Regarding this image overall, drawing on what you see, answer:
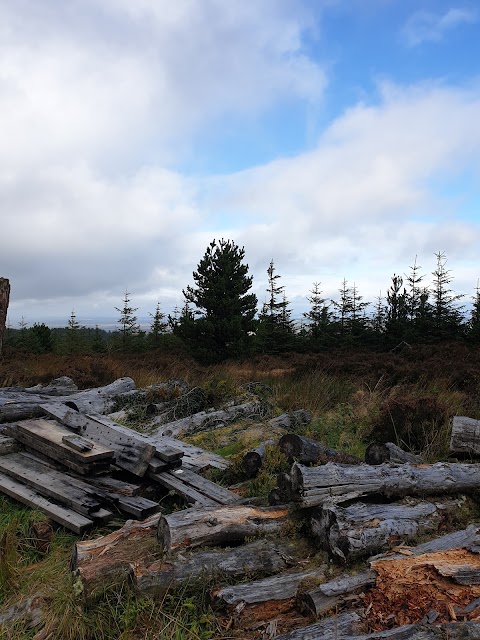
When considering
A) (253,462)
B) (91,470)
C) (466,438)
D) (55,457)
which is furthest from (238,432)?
(466,438)

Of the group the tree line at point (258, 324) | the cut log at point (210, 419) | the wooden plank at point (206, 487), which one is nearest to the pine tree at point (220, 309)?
the tree line at point (258, 324)

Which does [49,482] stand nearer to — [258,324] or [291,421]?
[291,421]

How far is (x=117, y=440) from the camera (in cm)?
572

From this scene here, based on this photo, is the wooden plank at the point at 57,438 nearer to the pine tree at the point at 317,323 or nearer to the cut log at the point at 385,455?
the cut log at the point at 385,455

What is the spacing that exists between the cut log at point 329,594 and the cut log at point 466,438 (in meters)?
3.21

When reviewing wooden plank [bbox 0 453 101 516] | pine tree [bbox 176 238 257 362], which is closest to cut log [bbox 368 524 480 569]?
wooden plank [bbox 0 453 101 516]

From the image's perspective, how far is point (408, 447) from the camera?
21.1ft

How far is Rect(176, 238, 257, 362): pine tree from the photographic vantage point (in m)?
19.2

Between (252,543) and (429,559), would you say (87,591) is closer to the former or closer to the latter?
(252,543)

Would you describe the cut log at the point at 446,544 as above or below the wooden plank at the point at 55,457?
below

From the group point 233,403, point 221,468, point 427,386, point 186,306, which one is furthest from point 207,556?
point 186,306

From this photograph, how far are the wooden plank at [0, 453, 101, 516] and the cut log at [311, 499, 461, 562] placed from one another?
248 cm

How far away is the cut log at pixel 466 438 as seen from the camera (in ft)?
18.7

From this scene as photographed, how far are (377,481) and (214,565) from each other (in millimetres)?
1624
